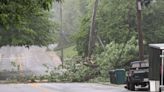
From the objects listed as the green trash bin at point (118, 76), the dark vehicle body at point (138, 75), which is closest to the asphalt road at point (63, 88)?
the dark vehicle body at point (138, 75)

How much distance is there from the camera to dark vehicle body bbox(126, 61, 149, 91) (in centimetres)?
3362

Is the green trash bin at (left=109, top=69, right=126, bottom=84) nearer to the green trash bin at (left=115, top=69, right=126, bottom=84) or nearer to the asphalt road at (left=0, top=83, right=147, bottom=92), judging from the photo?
the green trash bin at (left=115, top=69, right=126, bottom=84)

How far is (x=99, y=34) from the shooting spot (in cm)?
6325

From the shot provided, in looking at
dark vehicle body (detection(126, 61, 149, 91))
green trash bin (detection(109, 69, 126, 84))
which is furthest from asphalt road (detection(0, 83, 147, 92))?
A: green trash bin (detection(109, 69, 126, 84))

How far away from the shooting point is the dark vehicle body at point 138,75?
33.6m

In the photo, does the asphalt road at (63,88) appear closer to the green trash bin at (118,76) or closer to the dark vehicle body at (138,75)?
the dark vehicle body at (138,75)

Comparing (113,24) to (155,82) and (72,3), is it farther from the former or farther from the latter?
(72,3)

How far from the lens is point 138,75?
1337 inches

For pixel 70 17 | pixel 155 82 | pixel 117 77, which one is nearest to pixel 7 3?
pixel 155 82

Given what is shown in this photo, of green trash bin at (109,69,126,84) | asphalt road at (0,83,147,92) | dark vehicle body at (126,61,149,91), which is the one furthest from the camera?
green trash bin at (109,69,126,84)

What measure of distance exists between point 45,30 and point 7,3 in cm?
3882

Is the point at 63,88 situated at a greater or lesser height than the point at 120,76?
lesser

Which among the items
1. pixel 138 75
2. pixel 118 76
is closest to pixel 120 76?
pixel 118 76

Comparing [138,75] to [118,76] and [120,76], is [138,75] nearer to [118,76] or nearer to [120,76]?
[120,76]
